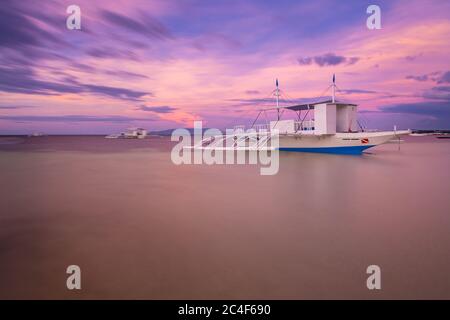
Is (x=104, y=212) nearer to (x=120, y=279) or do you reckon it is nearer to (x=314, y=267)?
(x=120, y=279)

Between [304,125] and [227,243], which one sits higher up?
[304,125]

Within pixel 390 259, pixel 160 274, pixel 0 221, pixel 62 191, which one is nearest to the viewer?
pixel 160 274

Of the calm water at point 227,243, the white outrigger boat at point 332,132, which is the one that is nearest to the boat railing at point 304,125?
the white outrigger boat at point 332,132

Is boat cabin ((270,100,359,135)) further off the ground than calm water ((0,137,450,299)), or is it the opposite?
boat cabin ((270,100,359,135))

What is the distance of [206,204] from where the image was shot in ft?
35.8

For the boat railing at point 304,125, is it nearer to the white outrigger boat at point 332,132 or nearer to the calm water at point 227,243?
the white outrigger boat at point 332,132

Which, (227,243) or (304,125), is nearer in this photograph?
(227,243)

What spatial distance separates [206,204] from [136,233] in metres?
3.95

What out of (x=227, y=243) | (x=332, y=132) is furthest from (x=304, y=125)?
(x=227, y=243)

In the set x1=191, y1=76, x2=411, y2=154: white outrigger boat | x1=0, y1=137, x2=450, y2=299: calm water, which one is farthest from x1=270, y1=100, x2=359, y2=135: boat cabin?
x1=0, y1=137, x2=450, y2=299: calm water

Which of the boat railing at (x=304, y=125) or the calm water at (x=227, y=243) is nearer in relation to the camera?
the calm water at (x=227, y=243)

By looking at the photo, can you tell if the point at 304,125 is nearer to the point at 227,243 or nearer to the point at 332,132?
the point at 332,132

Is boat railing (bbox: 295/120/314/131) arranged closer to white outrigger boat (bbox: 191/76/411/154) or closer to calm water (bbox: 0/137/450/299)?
white outrigger boat (bbox: 191/76/411/154)

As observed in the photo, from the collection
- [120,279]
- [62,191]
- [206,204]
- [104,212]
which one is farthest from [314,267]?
[62,191]
